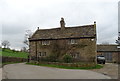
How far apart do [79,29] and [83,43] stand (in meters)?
4.32

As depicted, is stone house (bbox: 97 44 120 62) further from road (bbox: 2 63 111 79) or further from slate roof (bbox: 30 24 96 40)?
road (bbox: 2 63 111 79)

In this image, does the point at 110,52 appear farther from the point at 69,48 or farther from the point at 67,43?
the point at 67,43

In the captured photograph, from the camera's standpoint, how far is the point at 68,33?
1282 inches

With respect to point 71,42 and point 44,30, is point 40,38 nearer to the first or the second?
point 44,30

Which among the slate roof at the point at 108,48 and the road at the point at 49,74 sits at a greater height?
the slate roof at the point at 108,48

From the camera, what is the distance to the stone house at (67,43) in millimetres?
29094

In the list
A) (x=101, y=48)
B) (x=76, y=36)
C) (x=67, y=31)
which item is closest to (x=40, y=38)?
(x=67, y=31)

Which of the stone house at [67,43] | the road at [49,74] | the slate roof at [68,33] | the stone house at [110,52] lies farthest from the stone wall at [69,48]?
the stone house at [110,52]

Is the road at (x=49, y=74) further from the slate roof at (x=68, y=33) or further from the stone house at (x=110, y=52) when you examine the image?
the stone house at (x=110, y=52)

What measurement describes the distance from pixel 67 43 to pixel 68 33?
8.79 feet

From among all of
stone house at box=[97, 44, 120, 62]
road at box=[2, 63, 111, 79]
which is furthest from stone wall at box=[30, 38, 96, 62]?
stone house at box=[97, 44, 120, 62]

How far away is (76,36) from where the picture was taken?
100 ft

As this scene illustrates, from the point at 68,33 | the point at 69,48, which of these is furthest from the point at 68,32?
the point at 69,48

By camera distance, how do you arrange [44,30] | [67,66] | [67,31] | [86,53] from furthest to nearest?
[44,30] → [67,31] → [86,53] → [67,66]
